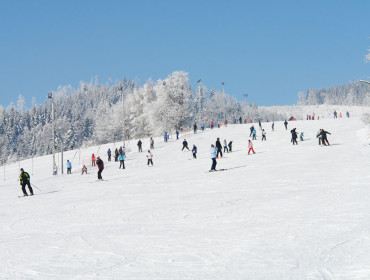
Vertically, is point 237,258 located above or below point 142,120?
below

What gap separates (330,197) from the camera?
10.0m

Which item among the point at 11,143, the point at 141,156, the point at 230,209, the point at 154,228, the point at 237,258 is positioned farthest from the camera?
the point at 11,143

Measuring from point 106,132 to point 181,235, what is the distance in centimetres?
8929

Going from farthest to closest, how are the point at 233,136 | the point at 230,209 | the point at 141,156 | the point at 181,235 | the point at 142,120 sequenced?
the point at 142,120, the point at 233,136, the point at 141,156, the point at 230,209, the point at 181,235

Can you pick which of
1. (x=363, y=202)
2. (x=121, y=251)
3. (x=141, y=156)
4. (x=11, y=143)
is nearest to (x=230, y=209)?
(x=363, y=202)

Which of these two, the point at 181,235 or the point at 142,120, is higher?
the point at 142,120

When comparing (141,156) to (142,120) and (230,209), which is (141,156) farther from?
(142,120)

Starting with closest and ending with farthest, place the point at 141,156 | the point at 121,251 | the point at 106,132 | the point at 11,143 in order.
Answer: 1. the point at 121,251
2. the point at 141,156
3. the point at 106,132
4. the point at 11,143

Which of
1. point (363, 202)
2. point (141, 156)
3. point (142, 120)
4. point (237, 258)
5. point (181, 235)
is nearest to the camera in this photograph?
point (237, 258)

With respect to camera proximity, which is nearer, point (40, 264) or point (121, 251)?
point (40, 264)

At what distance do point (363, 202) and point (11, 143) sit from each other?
173112mm

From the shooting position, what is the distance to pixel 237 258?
5.60 metres

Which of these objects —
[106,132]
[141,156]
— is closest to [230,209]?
[141,156]

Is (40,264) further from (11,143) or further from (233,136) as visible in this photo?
(11,143)
